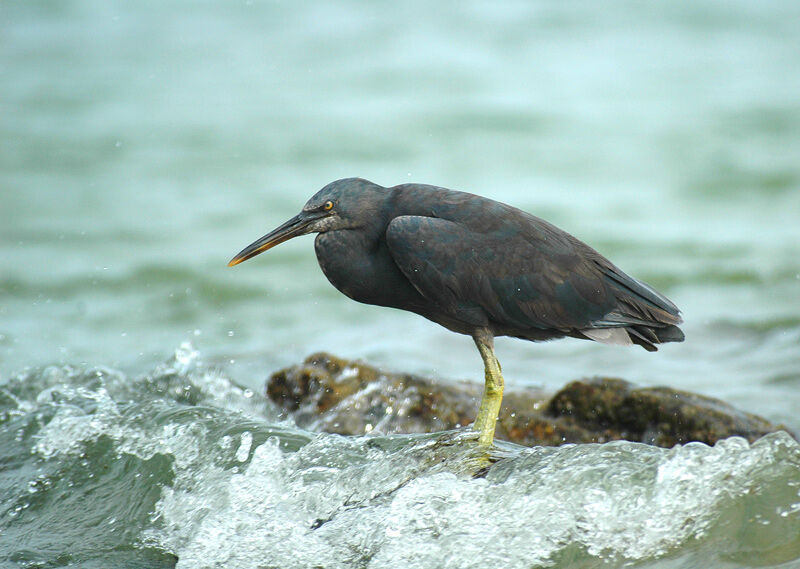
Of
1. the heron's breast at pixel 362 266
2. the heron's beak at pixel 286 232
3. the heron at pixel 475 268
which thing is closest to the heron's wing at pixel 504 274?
the heron at pixel 475 268

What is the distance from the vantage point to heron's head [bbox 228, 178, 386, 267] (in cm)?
434

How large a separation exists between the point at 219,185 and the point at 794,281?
22.0 feet

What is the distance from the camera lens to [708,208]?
1132 cm

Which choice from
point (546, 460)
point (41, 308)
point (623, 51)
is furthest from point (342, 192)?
point (623, 51)

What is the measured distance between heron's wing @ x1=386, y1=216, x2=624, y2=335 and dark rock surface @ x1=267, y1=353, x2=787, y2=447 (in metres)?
0.82

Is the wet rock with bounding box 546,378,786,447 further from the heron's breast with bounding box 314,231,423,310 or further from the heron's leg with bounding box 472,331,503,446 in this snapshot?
the heron's breast with bounding box 314,231,423,310

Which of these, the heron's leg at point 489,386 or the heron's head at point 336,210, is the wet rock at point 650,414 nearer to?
the heron's leg at point 489,386

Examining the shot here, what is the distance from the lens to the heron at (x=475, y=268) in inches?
167

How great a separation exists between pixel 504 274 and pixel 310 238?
6390 millimetres

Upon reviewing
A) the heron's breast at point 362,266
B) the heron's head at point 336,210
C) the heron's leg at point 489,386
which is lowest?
the heron's leg at point 489,386

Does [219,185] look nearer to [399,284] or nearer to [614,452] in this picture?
[399,284]

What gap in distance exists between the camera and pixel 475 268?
425 cm

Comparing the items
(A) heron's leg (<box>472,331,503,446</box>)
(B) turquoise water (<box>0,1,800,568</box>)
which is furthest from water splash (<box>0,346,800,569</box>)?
(A) heron's leg (<box>472,331,503,446</box>)

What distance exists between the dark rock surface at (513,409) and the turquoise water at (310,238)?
37cm
